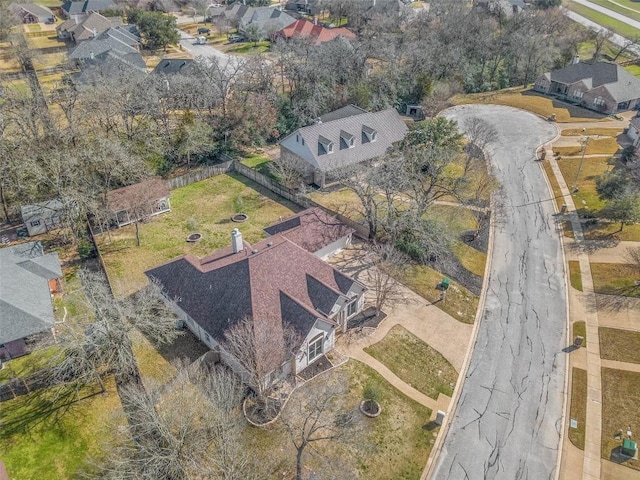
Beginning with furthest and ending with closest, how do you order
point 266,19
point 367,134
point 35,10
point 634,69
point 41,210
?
point 35,10 → point 266,19 → point 634,69 → point 367,134 → point 41,210

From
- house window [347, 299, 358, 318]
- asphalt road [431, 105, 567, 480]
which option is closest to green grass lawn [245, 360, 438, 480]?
asphalt road [431, 105, 567, 480]

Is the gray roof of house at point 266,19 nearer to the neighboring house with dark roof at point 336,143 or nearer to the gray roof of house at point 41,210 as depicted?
the neighboring house with dark roof at point 336,143

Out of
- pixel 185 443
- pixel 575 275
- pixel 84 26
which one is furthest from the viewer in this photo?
pixel 84 26

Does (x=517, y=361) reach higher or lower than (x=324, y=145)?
lower

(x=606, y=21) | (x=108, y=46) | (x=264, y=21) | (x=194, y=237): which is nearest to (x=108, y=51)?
(x=108, y=46)

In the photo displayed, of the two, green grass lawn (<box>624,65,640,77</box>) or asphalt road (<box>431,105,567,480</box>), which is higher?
green grass lawn (<box>624,65,640,77</box>)

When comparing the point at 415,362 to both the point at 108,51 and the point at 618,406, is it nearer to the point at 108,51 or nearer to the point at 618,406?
the point at 618,406

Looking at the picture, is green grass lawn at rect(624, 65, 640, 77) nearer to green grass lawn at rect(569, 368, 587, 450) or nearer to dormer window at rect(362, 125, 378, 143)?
dormer window at rect(362, 125, 378, 143)
